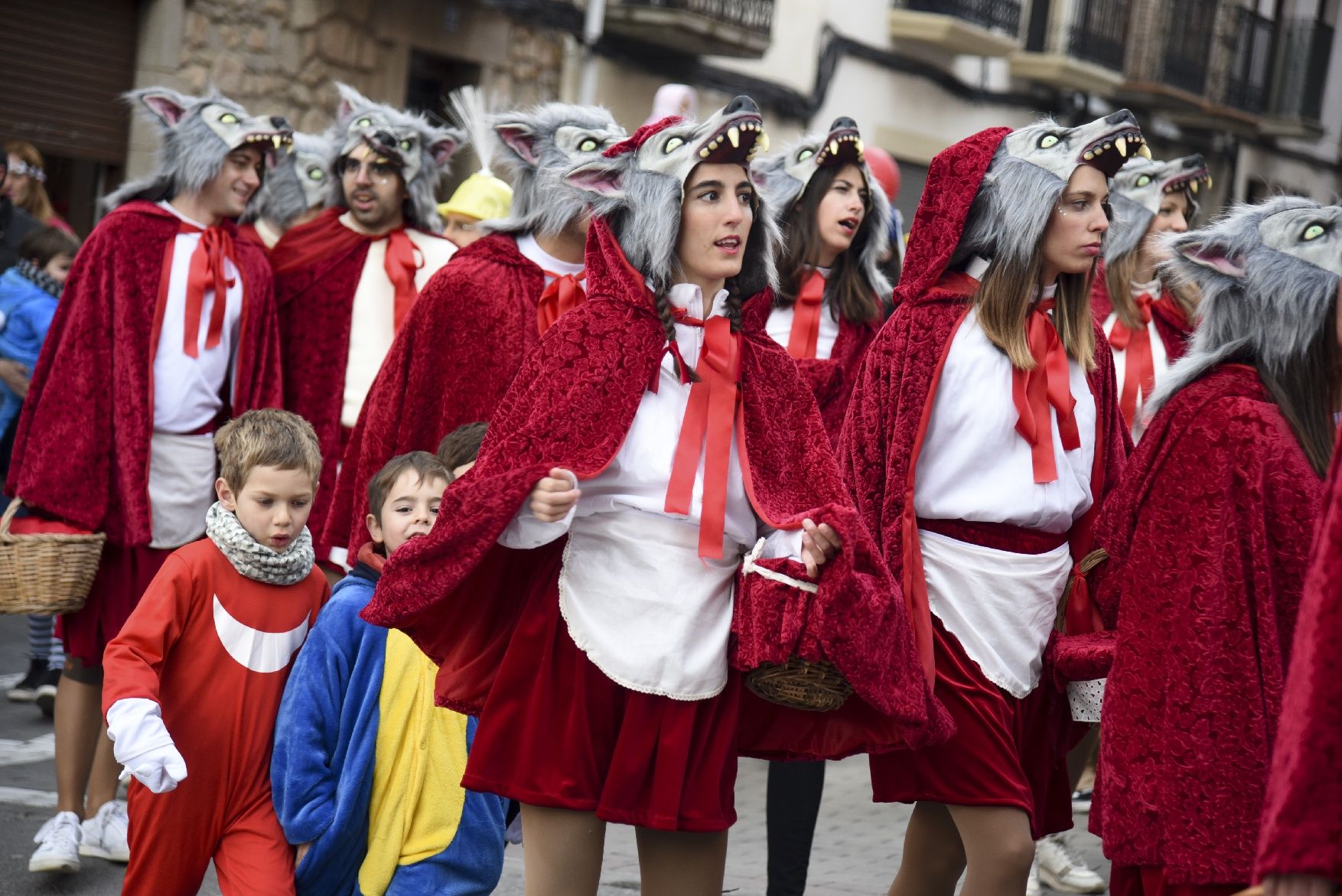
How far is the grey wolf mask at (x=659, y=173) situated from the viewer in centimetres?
358

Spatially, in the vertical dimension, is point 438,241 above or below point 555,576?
above

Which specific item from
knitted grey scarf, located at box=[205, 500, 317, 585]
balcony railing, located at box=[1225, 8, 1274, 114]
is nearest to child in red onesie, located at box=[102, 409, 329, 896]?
knitted grey scarf, located at box=[205, 500, 317, 585]

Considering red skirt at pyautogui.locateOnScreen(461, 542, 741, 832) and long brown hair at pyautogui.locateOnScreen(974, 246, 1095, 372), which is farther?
long brown hair at pyautogui.locateOnScreen(974, 246, 1095, 372)

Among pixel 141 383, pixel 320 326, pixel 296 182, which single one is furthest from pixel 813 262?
pixel 296 182

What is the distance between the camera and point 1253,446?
3062 millimetres

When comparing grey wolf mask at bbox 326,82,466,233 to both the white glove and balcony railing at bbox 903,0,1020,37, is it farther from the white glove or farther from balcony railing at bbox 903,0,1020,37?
balcony railing at bbox 903,0,1020,37

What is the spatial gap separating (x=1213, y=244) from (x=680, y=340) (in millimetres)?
1084

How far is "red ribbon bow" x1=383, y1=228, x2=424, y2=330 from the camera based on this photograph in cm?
621

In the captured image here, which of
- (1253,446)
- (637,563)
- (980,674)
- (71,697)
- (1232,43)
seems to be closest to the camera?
(1253,446)

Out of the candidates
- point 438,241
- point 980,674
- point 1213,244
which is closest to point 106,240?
point 438,241

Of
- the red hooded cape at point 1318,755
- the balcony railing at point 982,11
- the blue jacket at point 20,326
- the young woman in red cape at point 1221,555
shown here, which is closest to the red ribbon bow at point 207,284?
the blue jacket at point 20,326

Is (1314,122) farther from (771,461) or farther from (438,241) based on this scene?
(771,461)

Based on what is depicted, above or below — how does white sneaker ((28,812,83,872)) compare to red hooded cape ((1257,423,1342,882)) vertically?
below

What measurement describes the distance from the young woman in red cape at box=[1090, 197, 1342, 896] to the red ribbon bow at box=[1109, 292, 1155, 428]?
289 centimetres
